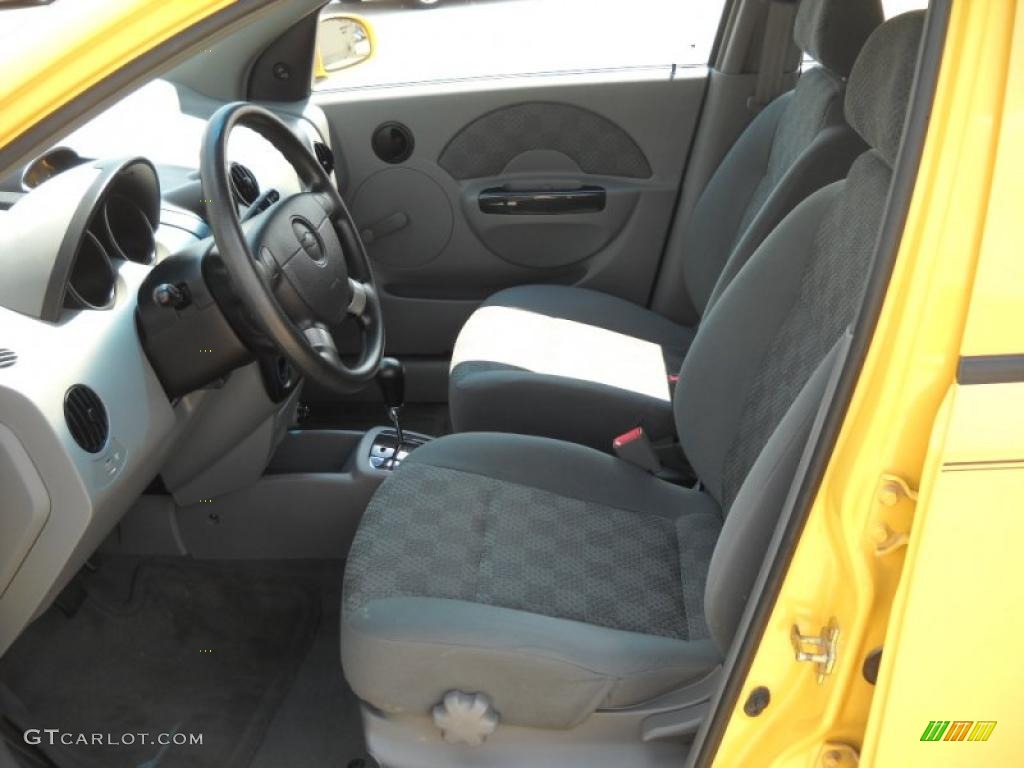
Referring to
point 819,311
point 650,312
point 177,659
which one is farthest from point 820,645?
point 650,312

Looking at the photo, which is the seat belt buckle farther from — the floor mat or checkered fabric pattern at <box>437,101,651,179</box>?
checkered fabric pattern at <box>437,101,651,179</box>

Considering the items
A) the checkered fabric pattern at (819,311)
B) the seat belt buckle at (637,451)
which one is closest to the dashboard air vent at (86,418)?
the seat belt buckle at (637,451)

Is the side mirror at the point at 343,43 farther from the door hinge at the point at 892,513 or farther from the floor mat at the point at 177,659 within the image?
the door hinge at the point at 892,513

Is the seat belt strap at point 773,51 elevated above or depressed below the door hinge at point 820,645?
above

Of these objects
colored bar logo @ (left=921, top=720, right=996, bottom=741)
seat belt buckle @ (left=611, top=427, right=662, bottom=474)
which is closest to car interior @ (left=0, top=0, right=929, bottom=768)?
seat belt buckle @ (left=611, top=427, right=662, bottom=474)

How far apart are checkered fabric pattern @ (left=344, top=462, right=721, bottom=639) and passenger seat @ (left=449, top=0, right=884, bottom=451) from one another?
1.00ft

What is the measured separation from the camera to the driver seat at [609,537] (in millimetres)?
1104

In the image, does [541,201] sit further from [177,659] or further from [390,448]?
[177,659]

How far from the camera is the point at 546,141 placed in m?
2.33

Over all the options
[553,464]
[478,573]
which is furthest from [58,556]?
[553,464]

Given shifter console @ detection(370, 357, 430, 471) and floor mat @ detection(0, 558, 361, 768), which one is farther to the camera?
shifter console @ detection(370, 357, 430, 471)

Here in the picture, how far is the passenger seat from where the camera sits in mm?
1578

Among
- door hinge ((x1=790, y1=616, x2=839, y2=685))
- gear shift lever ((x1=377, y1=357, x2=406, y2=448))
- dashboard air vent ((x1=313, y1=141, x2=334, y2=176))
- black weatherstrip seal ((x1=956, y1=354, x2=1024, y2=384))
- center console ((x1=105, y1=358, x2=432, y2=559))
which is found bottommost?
center console ((x1=105, y1=358, x2=432, y2=559))

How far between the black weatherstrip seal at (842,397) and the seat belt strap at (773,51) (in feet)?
4.50
